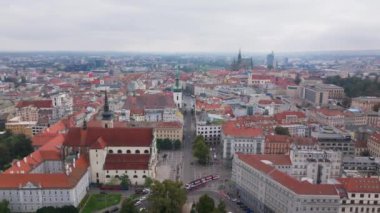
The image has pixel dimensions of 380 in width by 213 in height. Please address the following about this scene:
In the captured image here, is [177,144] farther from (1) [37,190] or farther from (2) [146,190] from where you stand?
(1) [37,190]

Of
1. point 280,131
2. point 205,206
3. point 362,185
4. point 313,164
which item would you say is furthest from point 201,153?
point 362,185

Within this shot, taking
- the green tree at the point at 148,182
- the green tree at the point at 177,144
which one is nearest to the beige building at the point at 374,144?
the green tree at the point at 177,144

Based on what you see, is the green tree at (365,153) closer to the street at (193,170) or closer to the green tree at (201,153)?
the street at (193,170)

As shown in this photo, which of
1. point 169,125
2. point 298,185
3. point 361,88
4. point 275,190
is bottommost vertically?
point 275,190

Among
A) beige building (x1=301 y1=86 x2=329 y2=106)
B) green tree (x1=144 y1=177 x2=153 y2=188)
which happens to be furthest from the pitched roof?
beige building (x1=301 y1=86 x2=329 y2=106)

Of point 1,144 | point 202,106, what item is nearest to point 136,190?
point 1,144

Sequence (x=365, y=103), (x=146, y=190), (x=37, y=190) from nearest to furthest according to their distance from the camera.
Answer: (x=37, y=190) → (x=146, y=190) → (x=365, y=103)
